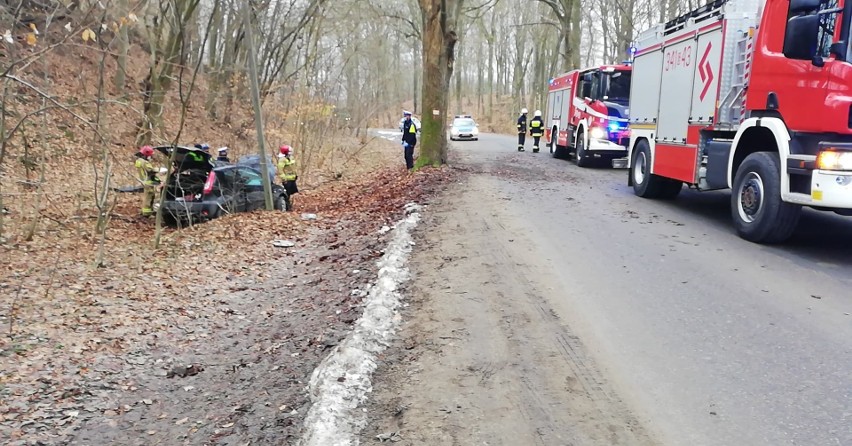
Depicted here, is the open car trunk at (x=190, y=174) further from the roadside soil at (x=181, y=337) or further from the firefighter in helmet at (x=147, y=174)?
the roadside soil at (x=181, y=337)

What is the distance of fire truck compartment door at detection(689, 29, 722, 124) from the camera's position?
29.8ft

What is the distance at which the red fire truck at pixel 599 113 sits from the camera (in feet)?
58.8

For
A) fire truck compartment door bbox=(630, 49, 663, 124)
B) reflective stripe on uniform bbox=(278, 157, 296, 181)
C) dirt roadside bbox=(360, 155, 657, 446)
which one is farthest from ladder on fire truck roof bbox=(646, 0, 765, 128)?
reflective stripe on uniform bbox=(278, 157, 296, 181)

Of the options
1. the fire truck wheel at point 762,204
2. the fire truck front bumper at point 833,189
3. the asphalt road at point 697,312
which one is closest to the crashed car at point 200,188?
the asphalt road at point 697,312

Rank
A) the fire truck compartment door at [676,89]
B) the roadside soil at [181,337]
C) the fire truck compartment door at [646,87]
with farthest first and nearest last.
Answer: the fire truck compartment door at [646,87] → the fire truck compartment door at [676,89] → the roadside soil at [181,337]

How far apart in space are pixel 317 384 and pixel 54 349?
9.37 feet

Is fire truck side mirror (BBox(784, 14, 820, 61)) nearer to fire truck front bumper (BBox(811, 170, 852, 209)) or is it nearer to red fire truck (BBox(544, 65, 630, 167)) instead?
fire truck front bumper (BBox(811, 170, 852, 209))

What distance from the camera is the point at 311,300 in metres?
6.73

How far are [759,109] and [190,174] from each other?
997cm

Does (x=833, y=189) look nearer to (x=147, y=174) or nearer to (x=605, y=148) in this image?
(x=605, y=148)

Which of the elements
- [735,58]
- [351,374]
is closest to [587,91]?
[735,58]

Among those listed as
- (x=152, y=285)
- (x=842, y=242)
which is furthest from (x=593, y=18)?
(x=152, y=285)

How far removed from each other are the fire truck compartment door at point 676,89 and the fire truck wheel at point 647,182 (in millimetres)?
734

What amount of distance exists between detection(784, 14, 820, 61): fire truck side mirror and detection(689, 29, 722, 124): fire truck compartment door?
225 centimetres
